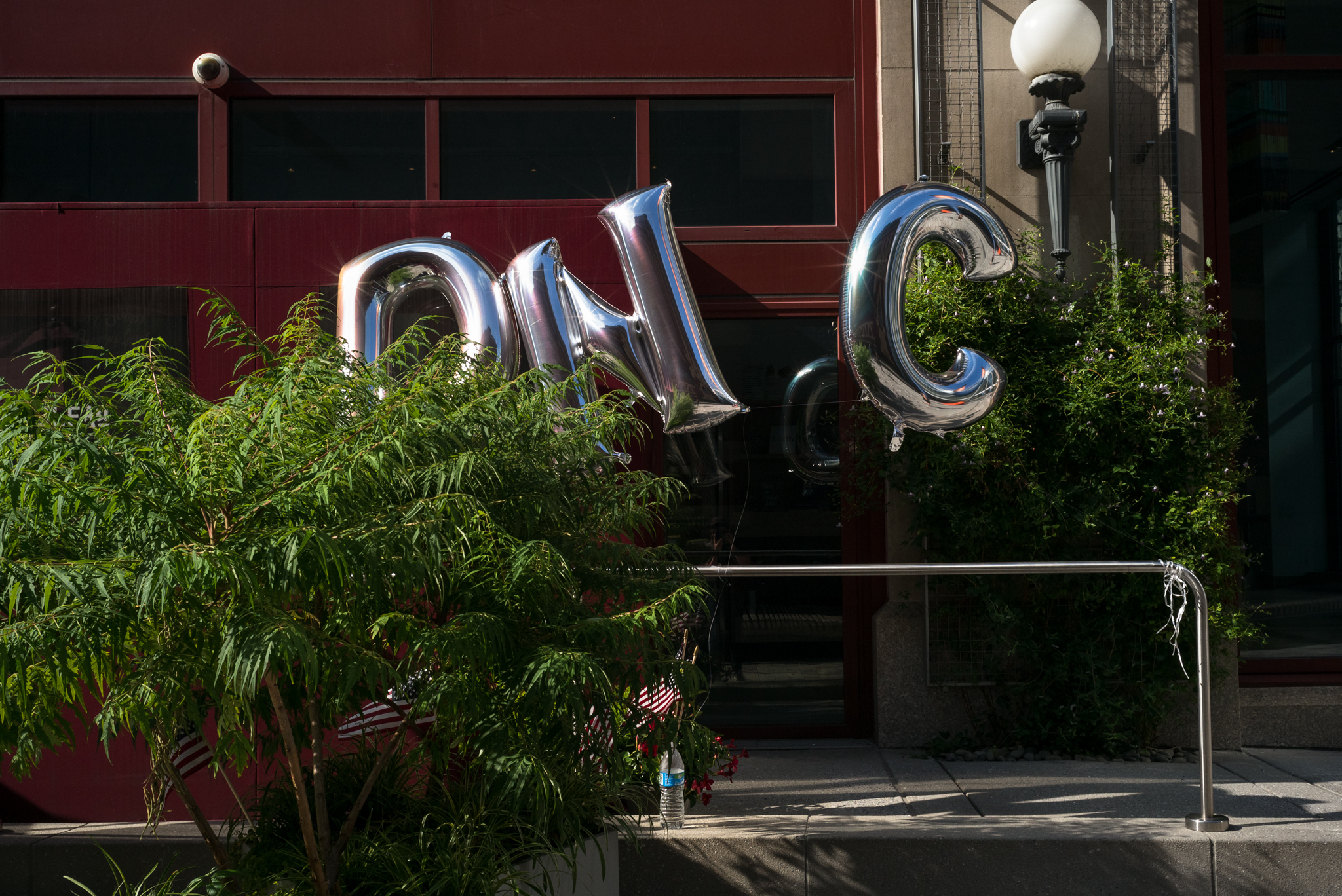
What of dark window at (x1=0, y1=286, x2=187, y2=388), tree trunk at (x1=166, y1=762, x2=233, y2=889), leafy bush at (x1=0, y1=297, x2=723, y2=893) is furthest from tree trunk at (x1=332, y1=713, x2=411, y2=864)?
dark window at (x1=0, y1=286, x2=187, y2=388)

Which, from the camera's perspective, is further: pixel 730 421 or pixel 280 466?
pixel 730 421

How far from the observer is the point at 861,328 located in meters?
5.57

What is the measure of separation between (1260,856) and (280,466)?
4177mm

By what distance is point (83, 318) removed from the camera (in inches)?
240

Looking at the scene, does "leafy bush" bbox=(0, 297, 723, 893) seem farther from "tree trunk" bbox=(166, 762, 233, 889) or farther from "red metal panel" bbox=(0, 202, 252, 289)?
"red metal panel" bbox=(0, 202, 252, 289)

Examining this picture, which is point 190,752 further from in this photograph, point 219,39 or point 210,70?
point 219,39

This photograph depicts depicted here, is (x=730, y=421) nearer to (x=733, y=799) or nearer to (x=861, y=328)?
(x=861, y=328)

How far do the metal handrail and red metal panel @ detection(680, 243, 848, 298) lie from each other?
212 centimetres

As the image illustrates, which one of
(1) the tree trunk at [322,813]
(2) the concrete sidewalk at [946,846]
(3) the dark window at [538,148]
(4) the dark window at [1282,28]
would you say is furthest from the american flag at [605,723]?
(4) the dark window at [1282,28]

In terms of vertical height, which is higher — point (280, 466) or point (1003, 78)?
point (1003, 78)

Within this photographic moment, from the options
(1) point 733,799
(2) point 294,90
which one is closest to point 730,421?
(1) point 733,799

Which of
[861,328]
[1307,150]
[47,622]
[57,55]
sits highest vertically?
[57,55]

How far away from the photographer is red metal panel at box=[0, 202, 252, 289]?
19.8 ft

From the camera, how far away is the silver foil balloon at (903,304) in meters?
5.55
